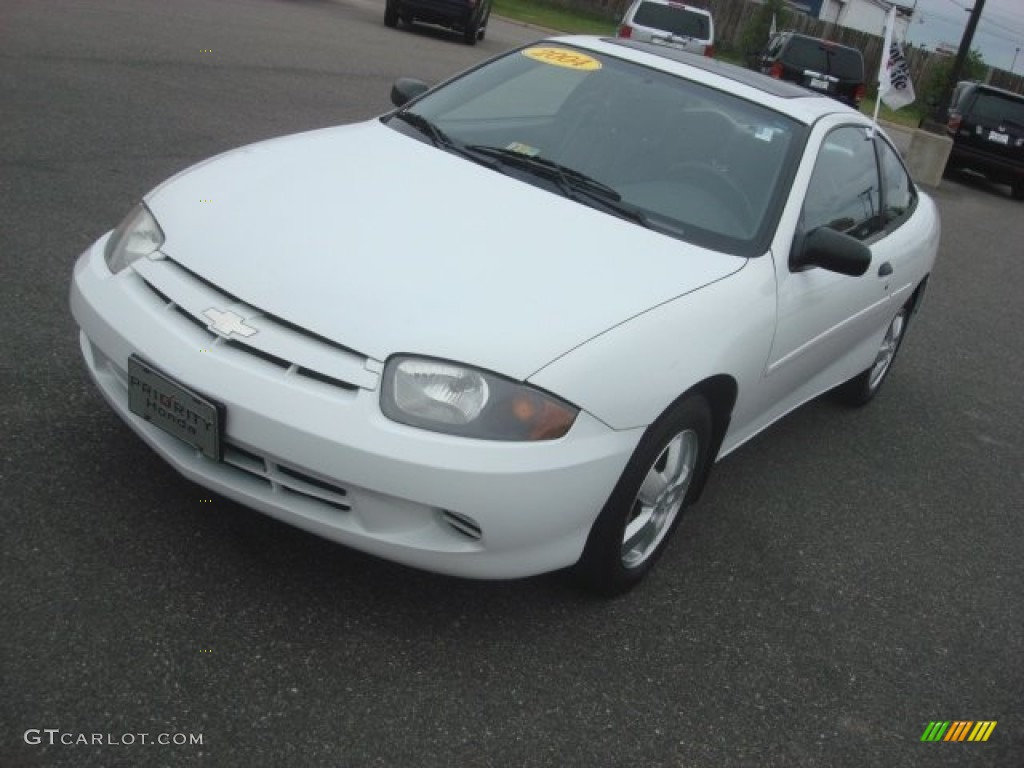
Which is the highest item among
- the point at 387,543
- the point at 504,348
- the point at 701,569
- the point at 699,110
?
the point at 699,110

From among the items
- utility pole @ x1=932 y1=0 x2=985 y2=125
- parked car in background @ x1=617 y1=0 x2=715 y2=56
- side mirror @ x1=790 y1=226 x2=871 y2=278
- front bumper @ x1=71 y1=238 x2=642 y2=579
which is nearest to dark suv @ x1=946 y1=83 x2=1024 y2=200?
utility pole @ x1=932 y1=0 x2=985 y2=125

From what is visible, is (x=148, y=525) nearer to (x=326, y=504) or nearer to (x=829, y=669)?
(x=326, y=504)

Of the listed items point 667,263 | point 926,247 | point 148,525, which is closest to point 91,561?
point 148,525

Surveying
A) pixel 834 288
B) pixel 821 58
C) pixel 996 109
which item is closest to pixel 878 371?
pixel 834 288

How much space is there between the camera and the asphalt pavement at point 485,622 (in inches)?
96.4

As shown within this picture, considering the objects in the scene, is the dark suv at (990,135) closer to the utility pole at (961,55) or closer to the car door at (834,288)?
the utility pole at (961,55)

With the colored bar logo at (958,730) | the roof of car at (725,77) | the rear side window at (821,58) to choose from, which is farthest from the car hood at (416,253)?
the rear side window at (821,58)

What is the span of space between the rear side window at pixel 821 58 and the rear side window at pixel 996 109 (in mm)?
2077

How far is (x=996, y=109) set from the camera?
55.7 feet

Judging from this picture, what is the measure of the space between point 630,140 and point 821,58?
15.7 m

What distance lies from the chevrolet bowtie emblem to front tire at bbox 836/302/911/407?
3493mm

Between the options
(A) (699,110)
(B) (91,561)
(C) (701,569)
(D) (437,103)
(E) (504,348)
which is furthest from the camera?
(D) (437,103)

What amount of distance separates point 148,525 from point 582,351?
53.6 inches

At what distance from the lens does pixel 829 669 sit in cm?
315
